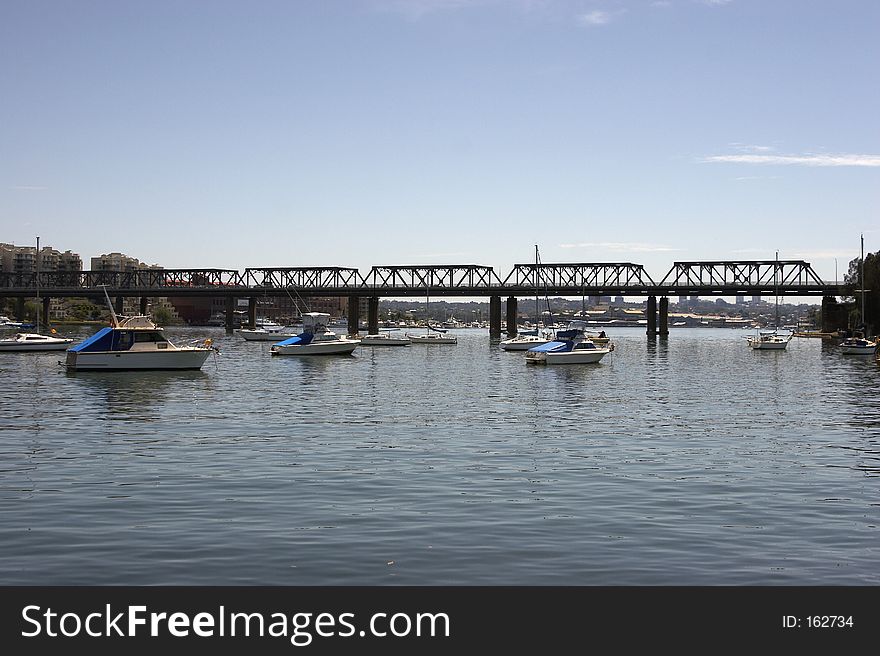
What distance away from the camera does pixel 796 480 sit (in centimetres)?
Result: 3033

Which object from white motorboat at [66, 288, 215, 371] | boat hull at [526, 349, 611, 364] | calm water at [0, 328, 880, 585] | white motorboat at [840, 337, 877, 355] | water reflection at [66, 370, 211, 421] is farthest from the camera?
white motorboat at [840, 337, 877, 355]

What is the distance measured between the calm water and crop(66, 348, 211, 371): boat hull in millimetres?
21590

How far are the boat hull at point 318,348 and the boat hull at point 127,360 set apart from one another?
113ft

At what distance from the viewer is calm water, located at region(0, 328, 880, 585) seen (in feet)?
63.8

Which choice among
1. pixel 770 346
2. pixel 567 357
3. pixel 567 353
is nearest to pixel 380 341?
pixel 770 346

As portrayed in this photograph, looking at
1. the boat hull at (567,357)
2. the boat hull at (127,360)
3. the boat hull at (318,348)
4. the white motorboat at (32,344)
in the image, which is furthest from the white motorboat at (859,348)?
the white motorboat at (32,344)

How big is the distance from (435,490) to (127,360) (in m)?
60.2

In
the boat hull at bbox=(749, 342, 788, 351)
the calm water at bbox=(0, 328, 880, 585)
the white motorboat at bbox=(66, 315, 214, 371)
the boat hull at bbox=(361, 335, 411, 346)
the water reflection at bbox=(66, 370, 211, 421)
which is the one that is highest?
the white motorboat at bbox=(66, 315, 214, 371)

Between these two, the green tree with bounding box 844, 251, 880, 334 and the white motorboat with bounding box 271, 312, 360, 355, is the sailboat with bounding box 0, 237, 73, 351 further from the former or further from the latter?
the green tree with bounding box 844, 251, 880, 334

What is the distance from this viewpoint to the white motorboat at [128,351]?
82.1m

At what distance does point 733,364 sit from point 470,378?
1634 inches

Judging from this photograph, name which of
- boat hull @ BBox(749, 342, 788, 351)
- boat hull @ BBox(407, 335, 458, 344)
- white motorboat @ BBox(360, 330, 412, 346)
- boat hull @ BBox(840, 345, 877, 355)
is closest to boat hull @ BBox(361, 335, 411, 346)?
white motorboat @ BBox(360, 330, 412, 346)

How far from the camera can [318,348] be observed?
12144 centimetres

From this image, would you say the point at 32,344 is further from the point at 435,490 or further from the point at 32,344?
the point at 435,490
